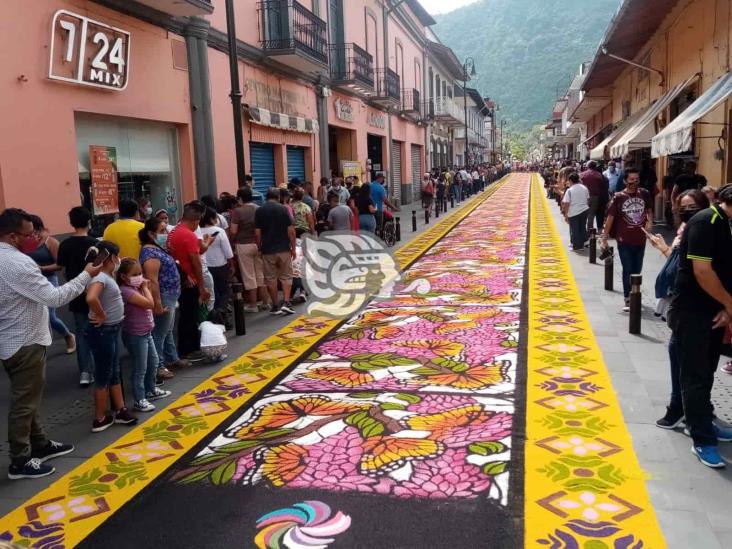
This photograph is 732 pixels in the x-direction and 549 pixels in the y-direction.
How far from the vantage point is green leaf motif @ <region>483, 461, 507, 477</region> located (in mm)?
4148

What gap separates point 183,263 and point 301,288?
356 centimetres

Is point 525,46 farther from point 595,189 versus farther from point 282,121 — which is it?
point 282,121

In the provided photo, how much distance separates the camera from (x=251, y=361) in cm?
698

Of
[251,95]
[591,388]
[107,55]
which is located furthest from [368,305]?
[251,95]

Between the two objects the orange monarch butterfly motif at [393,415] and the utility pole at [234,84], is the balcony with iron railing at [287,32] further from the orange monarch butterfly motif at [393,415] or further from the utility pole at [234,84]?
the orange monarch butterfly motif at [393,415]

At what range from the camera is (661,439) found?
4.55 metres

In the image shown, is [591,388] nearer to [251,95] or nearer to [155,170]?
[155,170]

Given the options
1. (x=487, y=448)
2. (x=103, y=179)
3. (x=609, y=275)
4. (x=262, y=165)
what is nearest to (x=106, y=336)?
(x=487, y=448)

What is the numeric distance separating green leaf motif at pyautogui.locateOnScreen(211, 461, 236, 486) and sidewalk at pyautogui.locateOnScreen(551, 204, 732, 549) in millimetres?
2624

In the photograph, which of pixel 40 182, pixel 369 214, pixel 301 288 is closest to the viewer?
pixel 40 182

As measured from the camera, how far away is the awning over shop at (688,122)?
397 inches

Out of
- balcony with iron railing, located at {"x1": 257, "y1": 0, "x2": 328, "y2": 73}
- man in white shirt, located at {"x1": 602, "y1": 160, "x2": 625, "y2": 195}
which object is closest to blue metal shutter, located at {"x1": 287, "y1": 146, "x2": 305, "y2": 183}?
balcony with iron railing, located at {"x1": 257, "y1": 0, "x2": 328, "y2": 73}

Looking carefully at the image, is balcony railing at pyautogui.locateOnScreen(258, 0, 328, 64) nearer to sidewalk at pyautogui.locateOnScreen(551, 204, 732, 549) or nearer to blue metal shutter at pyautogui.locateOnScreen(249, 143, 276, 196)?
blue metal shutter at pyautogui.locateOnScreen(249, 143, 276, 196)

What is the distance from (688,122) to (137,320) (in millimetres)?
9077
